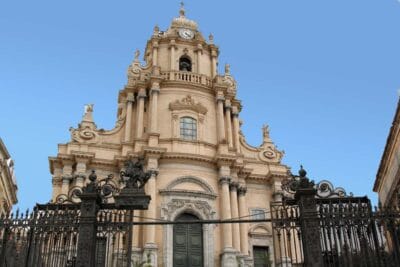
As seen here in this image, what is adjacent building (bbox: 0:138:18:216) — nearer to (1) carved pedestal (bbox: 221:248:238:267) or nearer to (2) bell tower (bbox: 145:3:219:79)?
(2) bell tower (bbox: 145:3:219:79)

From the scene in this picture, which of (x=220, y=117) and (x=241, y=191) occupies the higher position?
(x=220, y=117)

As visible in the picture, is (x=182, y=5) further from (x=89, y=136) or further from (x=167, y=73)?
(x=89, y=136)

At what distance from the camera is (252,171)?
30.0 meters

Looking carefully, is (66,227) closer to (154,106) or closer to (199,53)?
(154,106)

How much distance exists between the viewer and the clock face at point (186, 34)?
3469cm

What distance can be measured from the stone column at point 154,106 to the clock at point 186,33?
5.82m

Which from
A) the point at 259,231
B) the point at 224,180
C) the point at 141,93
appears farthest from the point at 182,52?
the point at 259,231

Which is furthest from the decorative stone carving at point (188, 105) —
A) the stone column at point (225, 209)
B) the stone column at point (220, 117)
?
the stone column at point (225, 209)

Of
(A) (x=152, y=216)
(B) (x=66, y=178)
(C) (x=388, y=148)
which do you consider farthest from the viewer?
(B) (x=66, y=178)

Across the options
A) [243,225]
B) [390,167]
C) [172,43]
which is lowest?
[243,225]

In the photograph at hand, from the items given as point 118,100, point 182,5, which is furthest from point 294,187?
point 182,5

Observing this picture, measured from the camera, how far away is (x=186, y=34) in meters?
34.9

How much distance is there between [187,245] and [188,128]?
7407mm

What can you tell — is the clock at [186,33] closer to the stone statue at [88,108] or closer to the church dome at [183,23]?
the church dome at [183,23]
